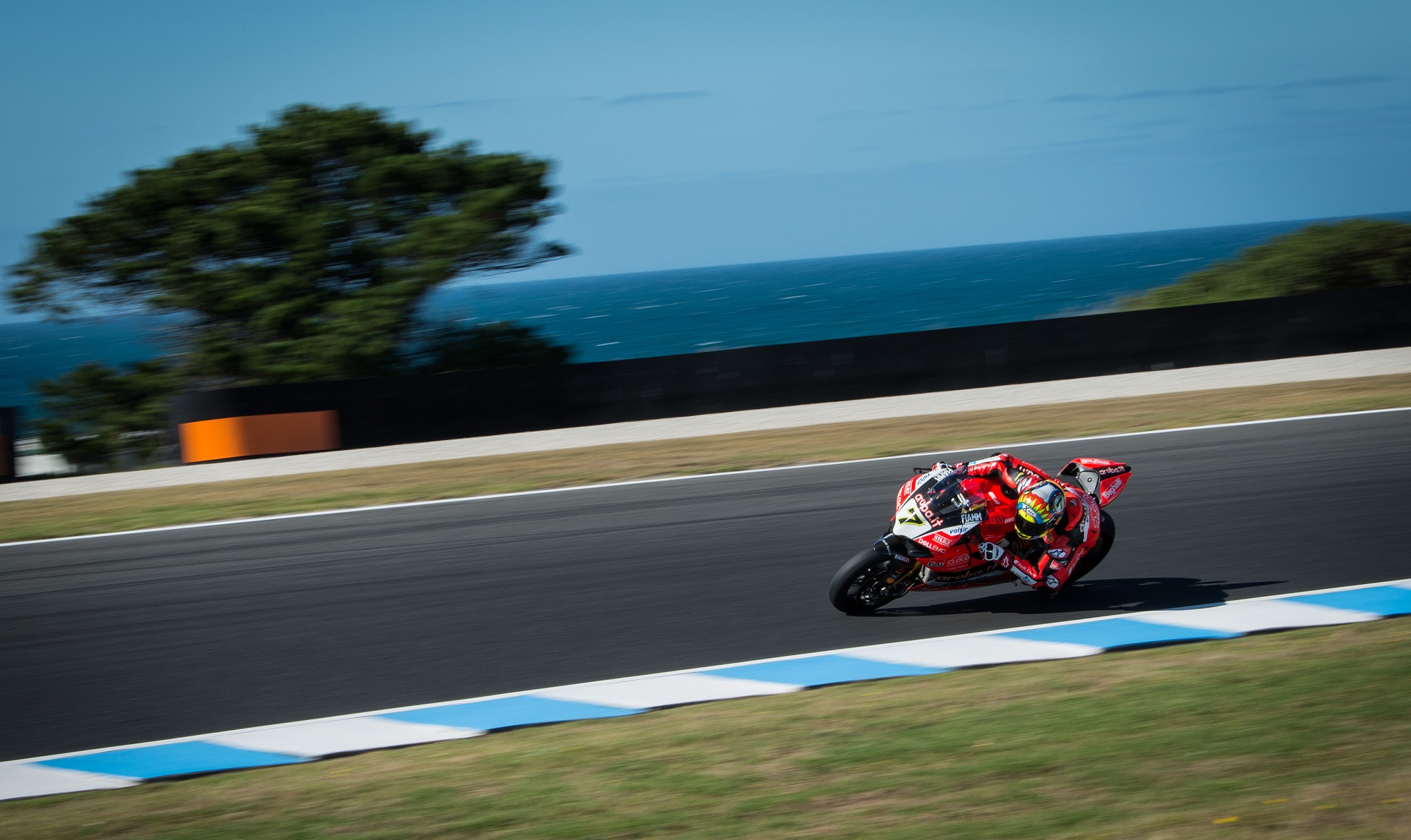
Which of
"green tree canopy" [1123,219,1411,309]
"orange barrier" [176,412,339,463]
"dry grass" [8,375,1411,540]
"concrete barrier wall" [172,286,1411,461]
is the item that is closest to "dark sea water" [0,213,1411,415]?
"green tree canopy" [1123,219,1411,309]

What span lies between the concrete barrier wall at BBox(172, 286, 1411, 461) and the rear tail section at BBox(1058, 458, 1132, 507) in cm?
943

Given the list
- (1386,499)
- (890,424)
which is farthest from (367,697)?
(890,424)

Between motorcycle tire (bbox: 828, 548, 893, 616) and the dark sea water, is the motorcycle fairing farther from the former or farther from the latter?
the dark sea water

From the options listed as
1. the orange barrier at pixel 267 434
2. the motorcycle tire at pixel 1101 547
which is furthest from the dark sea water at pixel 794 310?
the motorcycle tire at pixel 1101 547

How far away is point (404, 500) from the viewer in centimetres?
1171

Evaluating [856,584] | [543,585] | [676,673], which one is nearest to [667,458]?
[543,585]

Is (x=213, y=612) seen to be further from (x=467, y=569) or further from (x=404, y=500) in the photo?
(x=404, y=500)

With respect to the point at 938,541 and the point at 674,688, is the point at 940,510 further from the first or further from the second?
the point at 674,688

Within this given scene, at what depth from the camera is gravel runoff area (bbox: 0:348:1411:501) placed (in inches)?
578

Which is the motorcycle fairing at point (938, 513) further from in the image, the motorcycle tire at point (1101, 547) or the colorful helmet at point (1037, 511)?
the motorcycle tire at point (1101, 547)

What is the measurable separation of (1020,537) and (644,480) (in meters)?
5.74

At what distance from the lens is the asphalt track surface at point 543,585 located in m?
6.29

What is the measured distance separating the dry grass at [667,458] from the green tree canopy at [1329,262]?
10367 mm

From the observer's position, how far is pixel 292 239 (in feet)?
77.0
